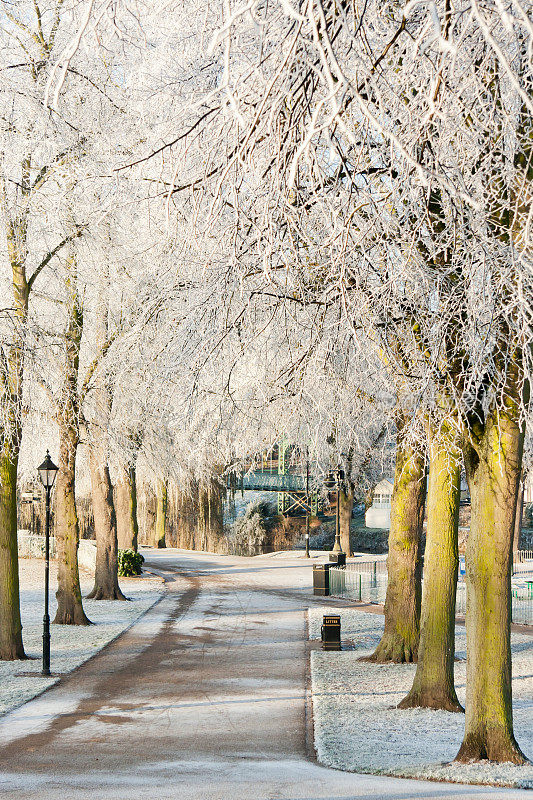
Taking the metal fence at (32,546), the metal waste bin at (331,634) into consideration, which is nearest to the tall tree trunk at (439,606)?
the metal waste bin at (331,634)

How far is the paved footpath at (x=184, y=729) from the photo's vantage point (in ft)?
25.8

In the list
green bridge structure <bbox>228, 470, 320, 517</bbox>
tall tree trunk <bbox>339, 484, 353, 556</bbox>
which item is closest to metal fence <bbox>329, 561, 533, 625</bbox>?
tall tree trunk <bbox>339, 484, 353, 556</bbox>

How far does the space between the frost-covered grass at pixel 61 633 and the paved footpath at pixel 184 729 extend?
37 centimetres

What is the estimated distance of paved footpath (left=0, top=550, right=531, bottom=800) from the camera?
7875 millimetres

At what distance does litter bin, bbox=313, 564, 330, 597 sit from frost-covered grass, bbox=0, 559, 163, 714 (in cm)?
→ 498

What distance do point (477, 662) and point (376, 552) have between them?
41809 millimetres

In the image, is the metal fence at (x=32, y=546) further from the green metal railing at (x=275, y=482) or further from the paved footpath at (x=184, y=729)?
the paved footpath at (x=184, y=729)

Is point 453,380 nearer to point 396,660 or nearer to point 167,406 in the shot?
point 167,406

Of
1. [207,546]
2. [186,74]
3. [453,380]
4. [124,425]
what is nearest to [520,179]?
[453,380]

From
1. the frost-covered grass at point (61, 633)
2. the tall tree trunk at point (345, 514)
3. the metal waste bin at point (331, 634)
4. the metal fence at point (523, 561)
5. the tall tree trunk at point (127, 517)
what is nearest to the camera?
the frost-covered grass at point (61, 633)

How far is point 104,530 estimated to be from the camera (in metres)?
24.5

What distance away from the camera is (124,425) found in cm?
2156

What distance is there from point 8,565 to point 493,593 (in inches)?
388

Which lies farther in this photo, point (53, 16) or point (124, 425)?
point (124, 425)
